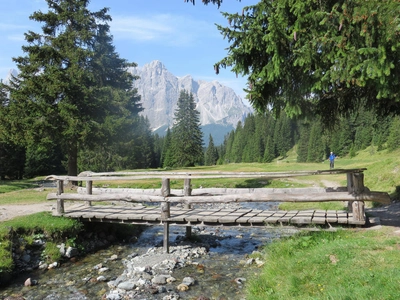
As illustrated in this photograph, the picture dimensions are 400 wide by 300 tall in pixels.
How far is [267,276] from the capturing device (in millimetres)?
7391

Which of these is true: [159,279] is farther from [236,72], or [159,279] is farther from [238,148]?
[238,148]

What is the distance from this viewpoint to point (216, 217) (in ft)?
35.0

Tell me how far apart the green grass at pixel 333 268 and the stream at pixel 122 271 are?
105cm

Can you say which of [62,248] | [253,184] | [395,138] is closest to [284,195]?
[62,248]

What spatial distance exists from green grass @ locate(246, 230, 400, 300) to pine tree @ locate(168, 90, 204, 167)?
5774 centimetres

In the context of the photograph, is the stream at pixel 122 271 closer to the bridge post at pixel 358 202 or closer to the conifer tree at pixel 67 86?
the bridge post at pixel 358 202

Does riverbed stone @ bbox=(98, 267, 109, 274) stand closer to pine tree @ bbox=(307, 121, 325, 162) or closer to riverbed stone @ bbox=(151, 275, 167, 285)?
riverbed stone @ bbox=(151, 275, 167, 285)

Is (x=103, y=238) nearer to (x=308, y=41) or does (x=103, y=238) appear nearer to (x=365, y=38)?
(x=308, y=41)

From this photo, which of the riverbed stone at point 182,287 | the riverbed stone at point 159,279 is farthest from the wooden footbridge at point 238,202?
the riverbed stone at point 182,287

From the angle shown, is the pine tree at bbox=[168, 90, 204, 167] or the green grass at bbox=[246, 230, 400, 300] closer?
the green grass at bbox=[246, 230, 400, 300]

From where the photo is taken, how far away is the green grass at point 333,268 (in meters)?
5.18

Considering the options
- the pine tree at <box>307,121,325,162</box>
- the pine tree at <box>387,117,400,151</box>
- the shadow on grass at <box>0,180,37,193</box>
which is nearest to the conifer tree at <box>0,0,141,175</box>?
the shadow on grass at <box>0,180,37,193</box>

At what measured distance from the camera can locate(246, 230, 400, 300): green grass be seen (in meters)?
5.18

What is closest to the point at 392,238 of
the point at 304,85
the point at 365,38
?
the point at 304,85
